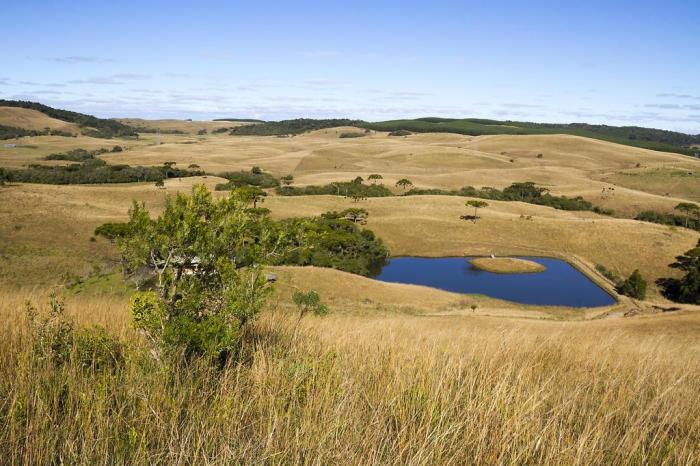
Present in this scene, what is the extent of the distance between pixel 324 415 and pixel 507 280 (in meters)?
60.9

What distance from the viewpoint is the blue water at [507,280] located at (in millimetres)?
54969

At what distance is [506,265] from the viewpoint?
2564 inches

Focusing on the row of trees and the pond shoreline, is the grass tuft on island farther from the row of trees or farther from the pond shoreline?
the row of trees

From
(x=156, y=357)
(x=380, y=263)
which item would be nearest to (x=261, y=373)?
(x=156, y=357)

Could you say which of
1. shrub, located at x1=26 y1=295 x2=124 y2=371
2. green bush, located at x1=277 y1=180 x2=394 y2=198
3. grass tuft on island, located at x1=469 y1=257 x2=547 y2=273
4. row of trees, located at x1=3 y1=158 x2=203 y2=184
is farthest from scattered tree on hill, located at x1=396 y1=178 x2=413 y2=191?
shrub, located at x1=26 y1=295 x2=124 y2=371

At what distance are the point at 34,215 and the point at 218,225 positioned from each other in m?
68.7

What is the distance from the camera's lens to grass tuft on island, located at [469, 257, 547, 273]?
6397cm

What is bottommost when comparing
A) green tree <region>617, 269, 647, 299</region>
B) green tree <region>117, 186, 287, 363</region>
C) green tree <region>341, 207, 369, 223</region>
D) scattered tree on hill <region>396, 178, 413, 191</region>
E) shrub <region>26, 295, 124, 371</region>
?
green tree <region>617, 269, 647, 299</region>

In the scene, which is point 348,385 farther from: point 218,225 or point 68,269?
point 68,269

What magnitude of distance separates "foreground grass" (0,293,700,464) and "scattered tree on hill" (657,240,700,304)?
61.3 meters

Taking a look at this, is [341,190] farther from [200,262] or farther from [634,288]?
[200,262]

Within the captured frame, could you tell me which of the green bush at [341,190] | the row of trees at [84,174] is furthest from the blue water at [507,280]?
the row of trees at [84,174]

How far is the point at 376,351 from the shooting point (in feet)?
19.8

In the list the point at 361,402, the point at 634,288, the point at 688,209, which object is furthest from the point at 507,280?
the point at 361,402
